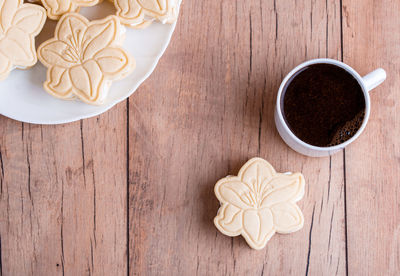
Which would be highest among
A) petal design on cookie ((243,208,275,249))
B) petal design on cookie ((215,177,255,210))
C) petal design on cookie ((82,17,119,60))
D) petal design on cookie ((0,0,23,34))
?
petal design on cookie ((0,0,23,34))

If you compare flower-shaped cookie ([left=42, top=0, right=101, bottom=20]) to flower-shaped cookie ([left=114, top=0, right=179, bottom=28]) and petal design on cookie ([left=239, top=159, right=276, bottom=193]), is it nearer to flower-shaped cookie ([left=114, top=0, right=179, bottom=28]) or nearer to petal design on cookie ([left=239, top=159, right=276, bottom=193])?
flower-shaped cookie ([left=114, top=0, right=179, bottom=28])

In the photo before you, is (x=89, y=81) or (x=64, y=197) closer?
(x=89, y=81)

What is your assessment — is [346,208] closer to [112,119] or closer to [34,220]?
[112,119]

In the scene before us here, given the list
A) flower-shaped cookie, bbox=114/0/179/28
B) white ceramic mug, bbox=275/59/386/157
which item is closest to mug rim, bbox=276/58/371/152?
white ceramic mug, bbox=275/59/386/157

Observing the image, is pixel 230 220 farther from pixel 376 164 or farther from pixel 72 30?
pixel 72 30

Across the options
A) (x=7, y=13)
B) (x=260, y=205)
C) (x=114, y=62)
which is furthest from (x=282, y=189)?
(x=7, y=13)

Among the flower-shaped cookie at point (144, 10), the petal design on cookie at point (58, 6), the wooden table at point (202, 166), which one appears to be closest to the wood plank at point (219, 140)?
the wooden table at point (202, 166)

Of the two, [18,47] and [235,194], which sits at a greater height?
[18,47]
